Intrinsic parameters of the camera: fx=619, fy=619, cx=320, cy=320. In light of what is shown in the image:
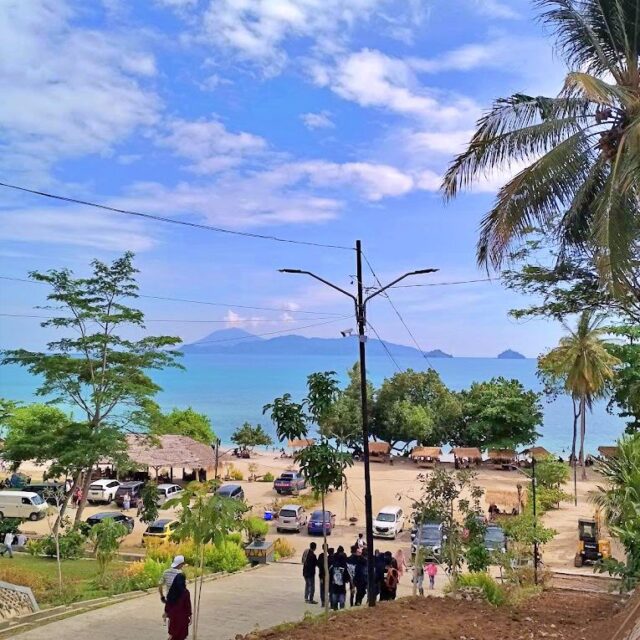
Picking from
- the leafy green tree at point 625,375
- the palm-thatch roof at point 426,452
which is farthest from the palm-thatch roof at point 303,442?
the leafy green tree at point 625,375

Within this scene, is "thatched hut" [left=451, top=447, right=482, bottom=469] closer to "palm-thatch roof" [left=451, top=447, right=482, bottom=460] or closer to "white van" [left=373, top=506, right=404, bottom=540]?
"palm-thatch roof" [left=451, top=447, right=482, bottom=460]

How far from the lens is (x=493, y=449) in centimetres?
4472

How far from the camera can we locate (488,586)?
456 inches

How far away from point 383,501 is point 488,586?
21760 millimetres

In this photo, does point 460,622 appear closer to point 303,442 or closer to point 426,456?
point 426,456

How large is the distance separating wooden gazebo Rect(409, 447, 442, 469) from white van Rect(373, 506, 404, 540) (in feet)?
64.4

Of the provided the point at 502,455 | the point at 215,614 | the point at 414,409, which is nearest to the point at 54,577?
the point at 215,614

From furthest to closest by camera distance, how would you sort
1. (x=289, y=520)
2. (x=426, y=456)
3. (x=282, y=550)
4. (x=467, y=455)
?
(x=426, y=456)
(x=467, y=455)
(x=289, y=520)
(x=282, y=550)

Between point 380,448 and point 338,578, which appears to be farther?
point 380,448

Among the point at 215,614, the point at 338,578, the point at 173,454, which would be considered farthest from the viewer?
the point at 173,454

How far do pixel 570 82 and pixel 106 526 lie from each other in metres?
14.8

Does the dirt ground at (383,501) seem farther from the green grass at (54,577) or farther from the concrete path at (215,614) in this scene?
the green grass at (54,577)

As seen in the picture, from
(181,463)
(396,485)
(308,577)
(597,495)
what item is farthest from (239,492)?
(597,495)

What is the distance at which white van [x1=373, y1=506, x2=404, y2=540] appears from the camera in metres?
24.6
